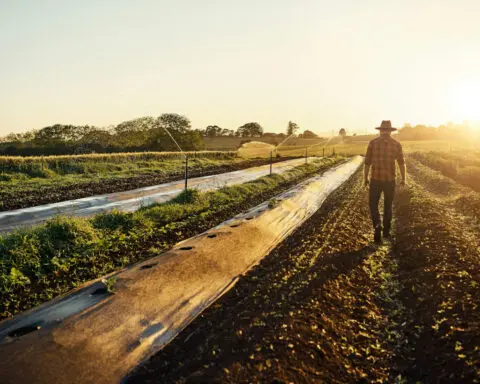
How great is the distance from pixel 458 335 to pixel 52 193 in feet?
48.9

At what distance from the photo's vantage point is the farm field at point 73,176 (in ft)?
49.6

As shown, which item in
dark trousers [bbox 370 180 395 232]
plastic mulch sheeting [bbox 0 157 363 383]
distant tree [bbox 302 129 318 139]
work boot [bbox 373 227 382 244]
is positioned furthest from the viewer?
distant tree [bbox 302 129 318 139]

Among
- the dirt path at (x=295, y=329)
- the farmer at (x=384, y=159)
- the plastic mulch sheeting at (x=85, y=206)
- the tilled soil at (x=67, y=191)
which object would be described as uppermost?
the farmer at (x=384, y=159)

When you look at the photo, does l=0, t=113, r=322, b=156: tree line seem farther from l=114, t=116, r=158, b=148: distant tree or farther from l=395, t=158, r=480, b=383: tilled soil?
l=395, t=158, r=480, b=383: tilled soil

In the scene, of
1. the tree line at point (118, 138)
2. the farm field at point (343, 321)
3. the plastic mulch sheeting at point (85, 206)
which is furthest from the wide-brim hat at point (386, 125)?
the tree line at point (118, 138)

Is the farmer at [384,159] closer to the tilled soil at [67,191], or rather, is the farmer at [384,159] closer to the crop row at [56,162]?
the tilled soil at [67,191]

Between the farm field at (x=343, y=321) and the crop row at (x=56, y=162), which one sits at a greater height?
the crop row at (x=56, y=162)

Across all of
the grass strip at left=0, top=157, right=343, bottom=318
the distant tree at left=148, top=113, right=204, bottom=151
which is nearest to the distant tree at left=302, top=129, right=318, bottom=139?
the distant tree at left=148, top=113, right=204, bottom=151

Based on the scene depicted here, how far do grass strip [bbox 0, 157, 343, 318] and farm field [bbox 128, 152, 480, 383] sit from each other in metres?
2.32

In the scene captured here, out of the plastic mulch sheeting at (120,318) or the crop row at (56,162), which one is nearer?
the plastic mulch sheeting at (120,318)

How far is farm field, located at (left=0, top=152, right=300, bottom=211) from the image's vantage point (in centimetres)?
1512

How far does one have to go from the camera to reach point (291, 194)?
15594mm

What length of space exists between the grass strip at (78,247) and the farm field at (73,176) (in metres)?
5.31

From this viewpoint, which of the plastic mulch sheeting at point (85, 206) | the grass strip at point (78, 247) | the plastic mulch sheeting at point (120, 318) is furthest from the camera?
the plastic mulch sheeting at point (85, 206)
